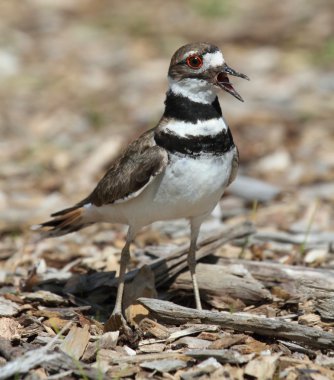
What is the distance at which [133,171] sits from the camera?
19.2 feet

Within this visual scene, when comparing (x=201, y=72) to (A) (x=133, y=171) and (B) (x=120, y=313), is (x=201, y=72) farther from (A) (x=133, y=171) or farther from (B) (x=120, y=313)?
(B) (x=120, y=313)

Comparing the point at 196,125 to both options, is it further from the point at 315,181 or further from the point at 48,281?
the point at 315,181

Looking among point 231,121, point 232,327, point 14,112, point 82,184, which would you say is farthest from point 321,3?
point 232,327

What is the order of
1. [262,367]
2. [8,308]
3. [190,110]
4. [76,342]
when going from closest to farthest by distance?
[262,367] < [76,342] < [190,110] < [8,308]

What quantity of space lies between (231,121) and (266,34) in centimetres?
355

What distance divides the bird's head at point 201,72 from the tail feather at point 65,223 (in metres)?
1.46

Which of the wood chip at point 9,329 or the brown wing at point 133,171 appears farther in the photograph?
the brown wing at point 133,171

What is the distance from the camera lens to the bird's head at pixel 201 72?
5.84m

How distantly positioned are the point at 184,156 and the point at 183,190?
0.79 feet

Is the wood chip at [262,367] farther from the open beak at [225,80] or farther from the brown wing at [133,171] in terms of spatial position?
the open beak at [225,80]

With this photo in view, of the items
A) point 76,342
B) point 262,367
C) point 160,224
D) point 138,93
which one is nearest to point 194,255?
point 76,342

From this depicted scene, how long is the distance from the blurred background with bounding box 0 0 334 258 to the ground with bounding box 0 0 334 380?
1.2 inches

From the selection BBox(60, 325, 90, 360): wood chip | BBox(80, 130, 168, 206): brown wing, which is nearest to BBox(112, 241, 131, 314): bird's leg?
BBox(80, 130, 168, 206): brown wing

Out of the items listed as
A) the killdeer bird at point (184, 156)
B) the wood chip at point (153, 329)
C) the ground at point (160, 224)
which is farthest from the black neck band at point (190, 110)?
the wood chip at point (153, 329)
